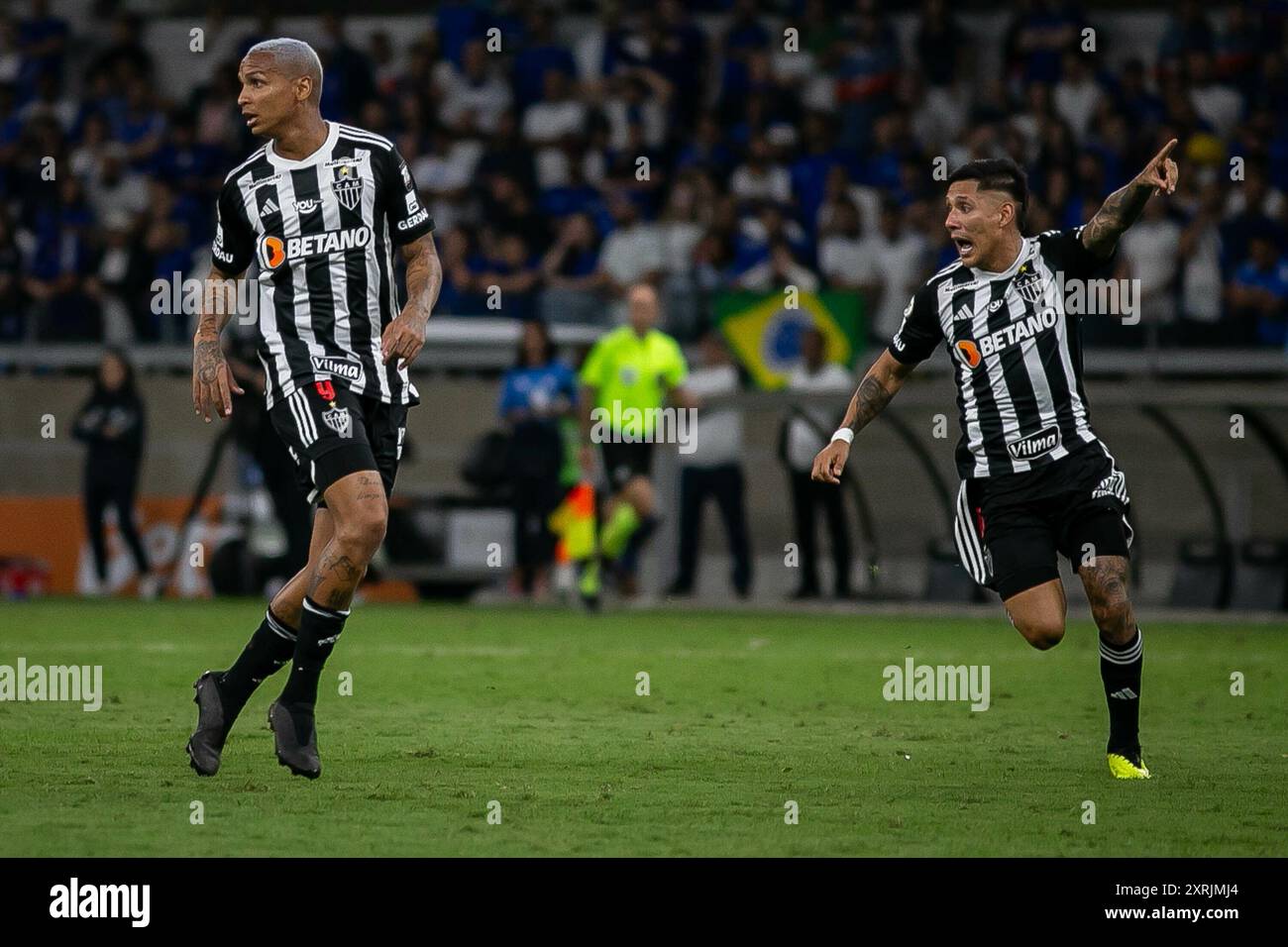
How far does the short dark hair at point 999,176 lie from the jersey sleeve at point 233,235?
251cm

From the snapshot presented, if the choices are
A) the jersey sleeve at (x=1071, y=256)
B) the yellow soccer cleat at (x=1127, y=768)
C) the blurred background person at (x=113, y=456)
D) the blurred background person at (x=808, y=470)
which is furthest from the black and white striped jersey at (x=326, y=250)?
the blurred background person at (x=113, y=456)

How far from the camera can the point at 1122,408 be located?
51.2ft

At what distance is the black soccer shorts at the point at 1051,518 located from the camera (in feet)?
23.8

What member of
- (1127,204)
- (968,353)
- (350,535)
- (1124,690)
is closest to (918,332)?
(968,353)

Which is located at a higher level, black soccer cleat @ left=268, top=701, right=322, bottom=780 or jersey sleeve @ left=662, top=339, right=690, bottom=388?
jersey sleeve @ left=662, top=339, right=690, bottom=388

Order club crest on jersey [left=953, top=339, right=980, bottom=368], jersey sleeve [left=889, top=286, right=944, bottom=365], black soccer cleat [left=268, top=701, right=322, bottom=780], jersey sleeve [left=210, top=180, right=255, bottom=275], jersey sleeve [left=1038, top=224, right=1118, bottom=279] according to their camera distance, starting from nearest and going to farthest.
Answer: black soccer cleat [left=268, top=701, right=322, bottom=780] < jersey sleeve [left=210, top=180, right=255, bottom=275] < jersey sleeve [left=1038, top=224, right=1118, bottom=279] < club crest on jersey [left=953, top=339, right=980, bottom=368] < jersey sleeve [left=889, top=286, right=944, bottom=365]

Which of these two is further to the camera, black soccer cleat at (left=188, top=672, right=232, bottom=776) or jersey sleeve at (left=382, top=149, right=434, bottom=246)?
jersey sleeve at (left=382, top=149, right=434, bottom=246)

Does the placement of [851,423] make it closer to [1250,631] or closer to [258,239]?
[258,239]

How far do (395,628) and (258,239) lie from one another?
6657 mm

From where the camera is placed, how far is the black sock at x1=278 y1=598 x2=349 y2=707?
6875 mm

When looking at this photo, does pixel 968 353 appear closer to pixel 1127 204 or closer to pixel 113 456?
pixel 1127 204

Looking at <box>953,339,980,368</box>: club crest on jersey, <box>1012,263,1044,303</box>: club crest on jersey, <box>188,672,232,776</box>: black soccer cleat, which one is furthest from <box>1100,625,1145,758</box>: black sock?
<box>188,672,232,776</box>: black soccer cleat

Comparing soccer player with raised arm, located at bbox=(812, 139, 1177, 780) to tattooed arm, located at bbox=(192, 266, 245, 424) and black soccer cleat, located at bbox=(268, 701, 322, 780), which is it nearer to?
black soccer cleat, located at bbox=(268, 701, 322, 780)
